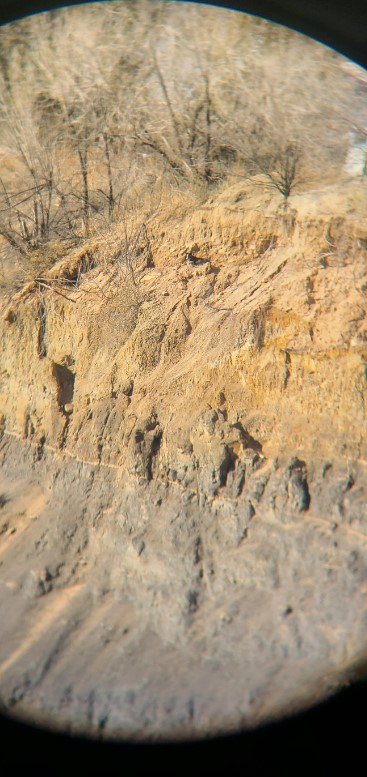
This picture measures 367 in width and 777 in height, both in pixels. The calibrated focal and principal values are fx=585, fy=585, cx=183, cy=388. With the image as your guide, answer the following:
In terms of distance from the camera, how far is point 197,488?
12.4 ft

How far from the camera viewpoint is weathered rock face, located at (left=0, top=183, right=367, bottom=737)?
321 cm

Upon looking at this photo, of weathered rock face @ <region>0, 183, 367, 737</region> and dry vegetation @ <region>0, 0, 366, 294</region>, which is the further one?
dry vegetation @ <region>0, 0, 366, 294</region>

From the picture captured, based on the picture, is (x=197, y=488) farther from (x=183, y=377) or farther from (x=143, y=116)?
(x=143, y=116)

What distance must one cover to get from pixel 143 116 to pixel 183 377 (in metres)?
1.82

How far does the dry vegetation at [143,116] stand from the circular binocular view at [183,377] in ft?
0.05

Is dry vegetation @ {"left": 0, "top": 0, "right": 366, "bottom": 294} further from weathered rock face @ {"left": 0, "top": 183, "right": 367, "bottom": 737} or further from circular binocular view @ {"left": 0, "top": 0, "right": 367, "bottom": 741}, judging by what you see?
weathered rock face @ {"left": 0, "top": 183, "right": 367, "bottom": 737}

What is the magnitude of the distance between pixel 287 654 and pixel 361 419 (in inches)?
53.1

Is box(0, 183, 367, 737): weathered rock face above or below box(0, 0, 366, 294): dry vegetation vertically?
below

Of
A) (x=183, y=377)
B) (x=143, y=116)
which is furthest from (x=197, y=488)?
(x=143, y=116)

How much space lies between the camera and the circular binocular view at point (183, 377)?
3240mm

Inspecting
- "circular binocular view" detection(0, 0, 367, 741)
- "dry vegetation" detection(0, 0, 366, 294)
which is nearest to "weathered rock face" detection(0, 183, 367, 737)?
"circular binocular view" detection(0, 0, 367, 741)

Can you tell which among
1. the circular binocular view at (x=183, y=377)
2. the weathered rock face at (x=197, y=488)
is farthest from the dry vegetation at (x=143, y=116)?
the weathered rock face at (x=197, y=488)

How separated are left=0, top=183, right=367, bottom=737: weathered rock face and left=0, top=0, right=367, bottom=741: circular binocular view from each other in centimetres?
1

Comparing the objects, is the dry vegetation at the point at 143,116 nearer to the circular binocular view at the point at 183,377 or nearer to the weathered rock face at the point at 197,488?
the circular binocular view at the point at 183,377
